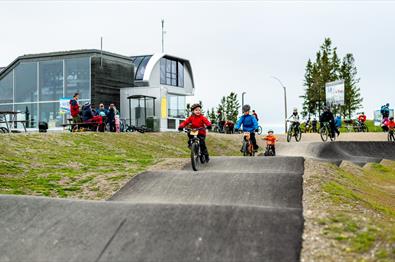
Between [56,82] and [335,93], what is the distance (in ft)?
115

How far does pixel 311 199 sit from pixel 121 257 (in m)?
4.28

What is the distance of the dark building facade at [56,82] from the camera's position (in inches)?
1608

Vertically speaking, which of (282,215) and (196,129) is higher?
(196,129)

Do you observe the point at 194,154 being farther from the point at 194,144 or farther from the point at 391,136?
the point at 391,136

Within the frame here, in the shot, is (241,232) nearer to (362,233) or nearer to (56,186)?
(362,233)

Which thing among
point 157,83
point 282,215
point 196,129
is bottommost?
point 282,215

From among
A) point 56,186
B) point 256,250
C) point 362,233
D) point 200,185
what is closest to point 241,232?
point 256,250

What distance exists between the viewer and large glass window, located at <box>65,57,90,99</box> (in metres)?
40.9

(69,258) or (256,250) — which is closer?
(256,250)

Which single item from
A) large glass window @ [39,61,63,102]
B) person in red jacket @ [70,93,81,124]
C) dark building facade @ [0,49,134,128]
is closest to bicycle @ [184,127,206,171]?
person in red jacket @ [70,93,81,124]

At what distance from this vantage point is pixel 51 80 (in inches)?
1650

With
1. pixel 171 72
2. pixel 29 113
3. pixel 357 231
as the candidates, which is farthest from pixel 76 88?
pixel 357 231

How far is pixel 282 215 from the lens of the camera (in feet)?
25.5

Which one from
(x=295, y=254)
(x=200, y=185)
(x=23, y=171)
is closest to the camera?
(x=295, y=254)
